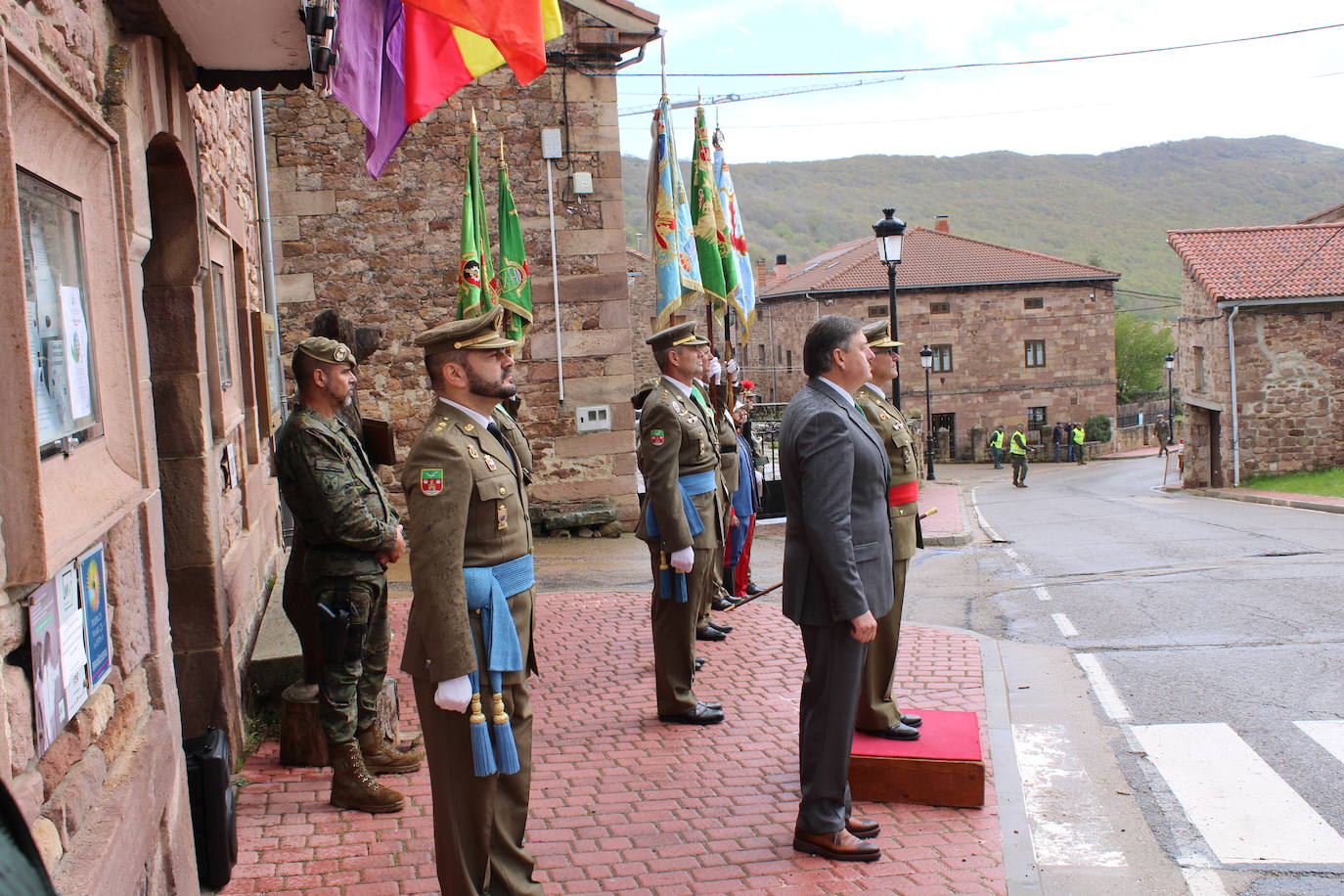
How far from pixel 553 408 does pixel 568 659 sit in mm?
6145

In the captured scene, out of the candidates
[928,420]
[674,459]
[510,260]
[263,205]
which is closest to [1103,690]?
[674,459]

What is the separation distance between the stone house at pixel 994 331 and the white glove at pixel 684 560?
44863mm

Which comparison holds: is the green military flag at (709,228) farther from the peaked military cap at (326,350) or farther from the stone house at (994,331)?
the stone house at (994,331)

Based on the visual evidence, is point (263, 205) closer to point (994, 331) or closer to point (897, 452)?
point (897, 452)

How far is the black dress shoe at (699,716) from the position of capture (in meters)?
6.33

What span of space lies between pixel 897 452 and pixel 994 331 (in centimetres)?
4769

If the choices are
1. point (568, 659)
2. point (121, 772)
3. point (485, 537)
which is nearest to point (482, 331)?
point (485, 537)

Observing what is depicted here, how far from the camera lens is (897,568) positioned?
5.70 meters

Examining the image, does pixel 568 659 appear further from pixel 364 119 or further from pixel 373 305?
pixel 373 305

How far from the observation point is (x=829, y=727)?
14.9 feet

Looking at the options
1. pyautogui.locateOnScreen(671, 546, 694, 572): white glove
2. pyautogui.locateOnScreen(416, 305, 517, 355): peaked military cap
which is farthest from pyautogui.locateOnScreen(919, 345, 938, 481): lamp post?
pyautogui.locateOnScreen(416, 305, 517, 355): peaked military cap

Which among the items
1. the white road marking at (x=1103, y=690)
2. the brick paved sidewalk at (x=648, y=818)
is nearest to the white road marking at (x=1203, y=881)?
the brick paved sidewalk at (x=648, y=818)

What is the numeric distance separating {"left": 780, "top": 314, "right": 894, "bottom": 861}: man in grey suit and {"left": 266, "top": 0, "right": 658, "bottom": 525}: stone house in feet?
29.4

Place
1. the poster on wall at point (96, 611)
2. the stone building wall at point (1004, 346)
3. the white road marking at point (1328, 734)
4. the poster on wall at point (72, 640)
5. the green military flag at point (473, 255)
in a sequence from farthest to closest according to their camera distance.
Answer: the stone building wall at point (1004, 346) → the green military flag at point (473, 255) → the white road marking at point (1328, 734) → the poster on wall at point (96, 611) → the poster on wall at point (72, 640)
